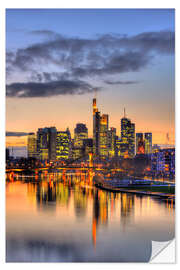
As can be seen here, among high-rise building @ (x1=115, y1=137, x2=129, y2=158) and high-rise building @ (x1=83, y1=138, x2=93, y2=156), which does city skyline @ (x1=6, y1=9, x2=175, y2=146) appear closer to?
high-rise building @ (x1=115, y1=137, x2=129, y2=158)

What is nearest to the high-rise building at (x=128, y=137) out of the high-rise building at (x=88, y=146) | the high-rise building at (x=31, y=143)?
the high-rise building at (x=31, y=143)

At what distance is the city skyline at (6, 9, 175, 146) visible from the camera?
6793 mm

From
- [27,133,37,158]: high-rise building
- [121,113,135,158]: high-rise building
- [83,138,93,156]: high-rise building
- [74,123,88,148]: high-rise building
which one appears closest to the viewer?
[121,113,135,158]: high-rise building

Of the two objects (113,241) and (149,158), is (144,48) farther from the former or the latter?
(149,158)

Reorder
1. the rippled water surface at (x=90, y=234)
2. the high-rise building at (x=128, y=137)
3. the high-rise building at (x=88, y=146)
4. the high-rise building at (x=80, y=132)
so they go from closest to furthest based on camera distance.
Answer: the rippled water surface at (x=90, y=234), the high-rise building at (x=128, y=137), the high-rise building at (x=80, y=132), the high-rise building at (x=88, y=146)

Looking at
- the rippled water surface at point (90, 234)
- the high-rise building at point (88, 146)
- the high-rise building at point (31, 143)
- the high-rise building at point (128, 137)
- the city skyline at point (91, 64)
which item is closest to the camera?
the rippled water surface at point (90, 234)

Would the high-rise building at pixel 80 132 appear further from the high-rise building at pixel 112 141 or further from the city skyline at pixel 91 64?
the city skyline at pixel 91 64

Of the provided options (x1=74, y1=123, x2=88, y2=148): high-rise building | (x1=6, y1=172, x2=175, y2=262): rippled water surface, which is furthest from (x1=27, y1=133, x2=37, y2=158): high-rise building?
(x1=6, y1=172, x2=175, y2=262): rippled water surface

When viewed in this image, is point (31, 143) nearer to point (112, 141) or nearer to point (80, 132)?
point (80, 132)

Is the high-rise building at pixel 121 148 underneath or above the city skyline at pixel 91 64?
underneath

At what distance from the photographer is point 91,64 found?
920 cm

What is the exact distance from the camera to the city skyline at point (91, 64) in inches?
267

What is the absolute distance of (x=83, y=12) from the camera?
642 cm

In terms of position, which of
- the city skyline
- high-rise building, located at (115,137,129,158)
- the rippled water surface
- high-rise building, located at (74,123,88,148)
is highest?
the city skyline
